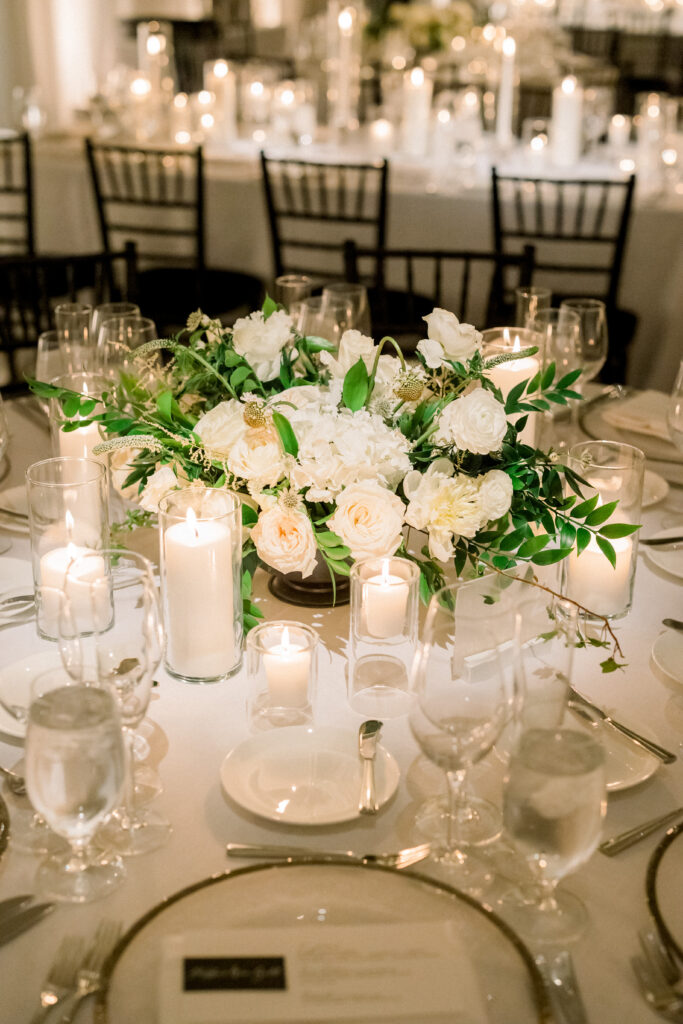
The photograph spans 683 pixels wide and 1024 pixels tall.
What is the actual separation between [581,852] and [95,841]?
0.42 m

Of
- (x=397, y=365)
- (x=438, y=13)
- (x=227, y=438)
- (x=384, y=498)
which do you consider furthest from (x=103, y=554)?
(x=438, y=13)

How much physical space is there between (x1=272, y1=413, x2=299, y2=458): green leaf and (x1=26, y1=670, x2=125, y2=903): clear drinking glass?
1.32ft

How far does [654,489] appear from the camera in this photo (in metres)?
1.74

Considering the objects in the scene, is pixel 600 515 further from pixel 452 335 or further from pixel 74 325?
pixel 74 325

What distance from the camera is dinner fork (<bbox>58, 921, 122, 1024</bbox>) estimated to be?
2.60ft

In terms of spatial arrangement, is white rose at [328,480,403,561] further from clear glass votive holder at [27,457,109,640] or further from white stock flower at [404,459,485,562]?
clear glass votive holder at [27,457,109,640]

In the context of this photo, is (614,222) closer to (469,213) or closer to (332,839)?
(469,213)

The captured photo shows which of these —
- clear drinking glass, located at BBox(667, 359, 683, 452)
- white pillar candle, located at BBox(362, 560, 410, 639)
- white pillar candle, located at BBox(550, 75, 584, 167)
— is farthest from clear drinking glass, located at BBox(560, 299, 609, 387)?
white pillar candle, located at BBox(550, 75, 584, 167)

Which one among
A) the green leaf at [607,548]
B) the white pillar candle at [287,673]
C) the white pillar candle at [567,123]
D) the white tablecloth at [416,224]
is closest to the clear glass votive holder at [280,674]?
the white pillar candle at [287,673]

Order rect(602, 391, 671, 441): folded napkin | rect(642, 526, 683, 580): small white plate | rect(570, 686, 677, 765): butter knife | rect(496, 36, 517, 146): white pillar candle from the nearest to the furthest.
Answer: rect(570, 686, 677, 765): butter knife, rect(642, 526, 683, 580): small white plate, rect(602, 391, 671, 441): folded napkin, rect(496, 36, 517, 146): white pillar candle

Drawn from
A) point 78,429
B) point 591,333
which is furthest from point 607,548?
point 591,333

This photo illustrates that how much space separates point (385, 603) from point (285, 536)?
14 cm

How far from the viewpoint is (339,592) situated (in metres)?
1.40

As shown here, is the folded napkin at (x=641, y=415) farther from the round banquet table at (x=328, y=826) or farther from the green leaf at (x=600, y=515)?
the green leaf at (x=600, y=515)
